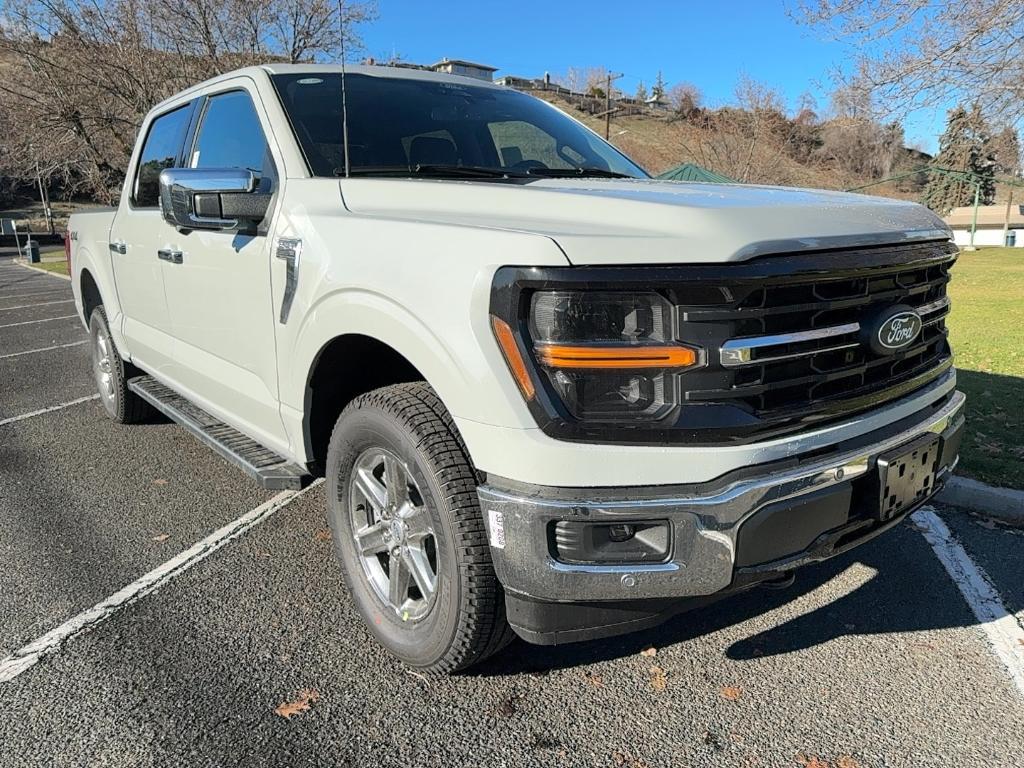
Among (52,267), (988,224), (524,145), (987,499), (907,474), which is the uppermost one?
(524,145)

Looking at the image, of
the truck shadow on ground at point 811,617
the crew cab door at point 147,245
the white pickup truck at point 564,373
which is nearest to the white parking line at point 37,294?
the crew cab door at point 147,245

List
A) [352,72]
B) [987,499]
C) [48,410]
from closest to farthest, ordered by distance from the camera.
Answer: [352,72]
[987,499]
[48,410]

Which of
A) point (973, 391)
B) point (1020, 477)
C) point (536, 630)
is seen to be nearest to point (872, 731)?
point (536, 630)

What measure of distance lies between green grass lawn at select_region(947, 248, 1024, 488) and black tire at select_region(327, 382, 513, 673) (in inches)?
133

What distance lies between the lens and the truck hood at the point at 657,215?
194 centimetres

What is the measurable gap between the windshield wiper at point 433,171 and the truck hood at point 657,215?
1.00 feet

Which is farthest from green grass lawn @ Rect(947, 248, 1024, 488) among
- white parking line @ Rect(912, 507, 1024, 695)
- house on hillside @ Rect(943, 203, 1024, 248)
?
house on hillside @ Rect(943, 203, 1024, 248)

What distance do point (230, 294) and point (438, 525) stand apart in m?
1.61

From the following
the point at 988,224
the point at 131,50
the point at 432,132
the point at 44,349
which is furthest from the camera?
the point at 988,224

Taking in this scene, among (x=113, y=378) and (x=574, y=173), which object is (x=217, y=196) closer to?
(x=574, y=173)

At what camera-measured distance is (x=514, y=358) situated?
6.39 feet

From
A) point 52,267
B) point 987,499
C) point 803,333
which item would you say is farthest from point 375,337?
point 52,267

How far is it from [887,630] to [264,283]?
9.09 feet

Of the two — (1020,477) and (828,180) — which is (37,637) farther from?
(828,180)
